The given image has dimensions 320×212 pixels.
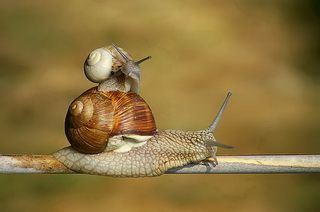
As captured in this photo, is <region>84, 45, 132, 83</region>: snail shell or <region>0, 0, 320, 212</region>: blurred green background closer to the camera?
<region>84, 45, 132, 83</region>: snail shell

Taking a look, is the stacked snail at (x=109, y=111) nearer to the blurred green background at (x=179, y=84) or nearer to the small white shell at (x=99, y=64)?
the small white shell at (x=99, y=64)

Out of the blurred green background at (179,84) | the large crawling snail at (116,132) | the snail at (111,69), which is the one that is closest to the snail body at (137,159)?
the large crawling snail at (116,132)

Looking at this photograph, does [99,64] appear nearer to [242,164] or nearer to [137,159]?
[137,159]

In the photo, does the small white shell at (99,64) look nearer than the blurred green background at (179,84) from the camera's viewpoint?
Yes

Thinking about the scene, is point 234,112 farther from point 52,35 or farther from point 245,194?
point 52,35

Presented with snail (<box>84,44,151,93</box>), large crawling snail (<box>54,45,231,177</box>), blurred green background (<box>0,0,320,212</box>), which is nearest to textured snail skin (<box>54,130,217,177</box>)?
large crawling snail (<box>54,45,231,177</box>)

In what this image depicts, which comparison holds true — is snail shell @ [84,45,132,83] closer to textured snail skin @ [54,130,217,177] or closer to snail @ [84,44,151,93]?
snail @ [84,44,151,93]

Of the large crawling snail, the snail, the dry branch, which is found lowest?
the dry branch
